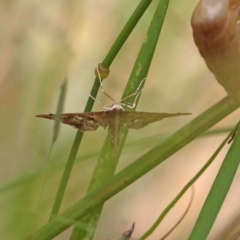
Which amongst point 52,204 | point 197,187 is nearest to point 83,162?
point 52,204

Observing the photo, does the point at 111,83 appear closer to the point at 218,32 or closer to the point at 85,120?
the point at 85,120

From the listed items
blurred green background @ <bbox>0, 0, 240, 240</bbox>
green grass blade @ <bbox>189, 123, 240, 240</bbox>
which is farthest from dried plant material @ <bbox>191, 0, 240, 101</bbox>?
blurred green background @ <bbox>0, 0, 240, 240</bbox>

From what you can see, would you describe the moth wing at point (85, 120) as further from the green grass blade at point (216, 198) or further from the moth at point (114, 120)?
the green grass blade at point (216, 198)

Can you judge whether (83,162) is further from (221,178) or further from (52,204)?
(221,178)

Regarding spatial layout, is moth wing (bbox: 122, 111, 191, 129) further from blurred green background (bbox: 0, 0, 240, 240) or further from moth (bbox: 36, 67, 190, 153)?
blurred green background (bbox: 0, 0, 240, 240)

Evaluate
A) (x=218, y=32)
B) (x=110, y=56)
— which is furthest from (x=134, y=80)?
(x=218, y=32)

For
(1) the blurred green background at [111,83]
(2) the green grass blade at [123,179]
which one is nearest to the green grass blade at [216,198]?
(2) the green grass blade at [123,179]
